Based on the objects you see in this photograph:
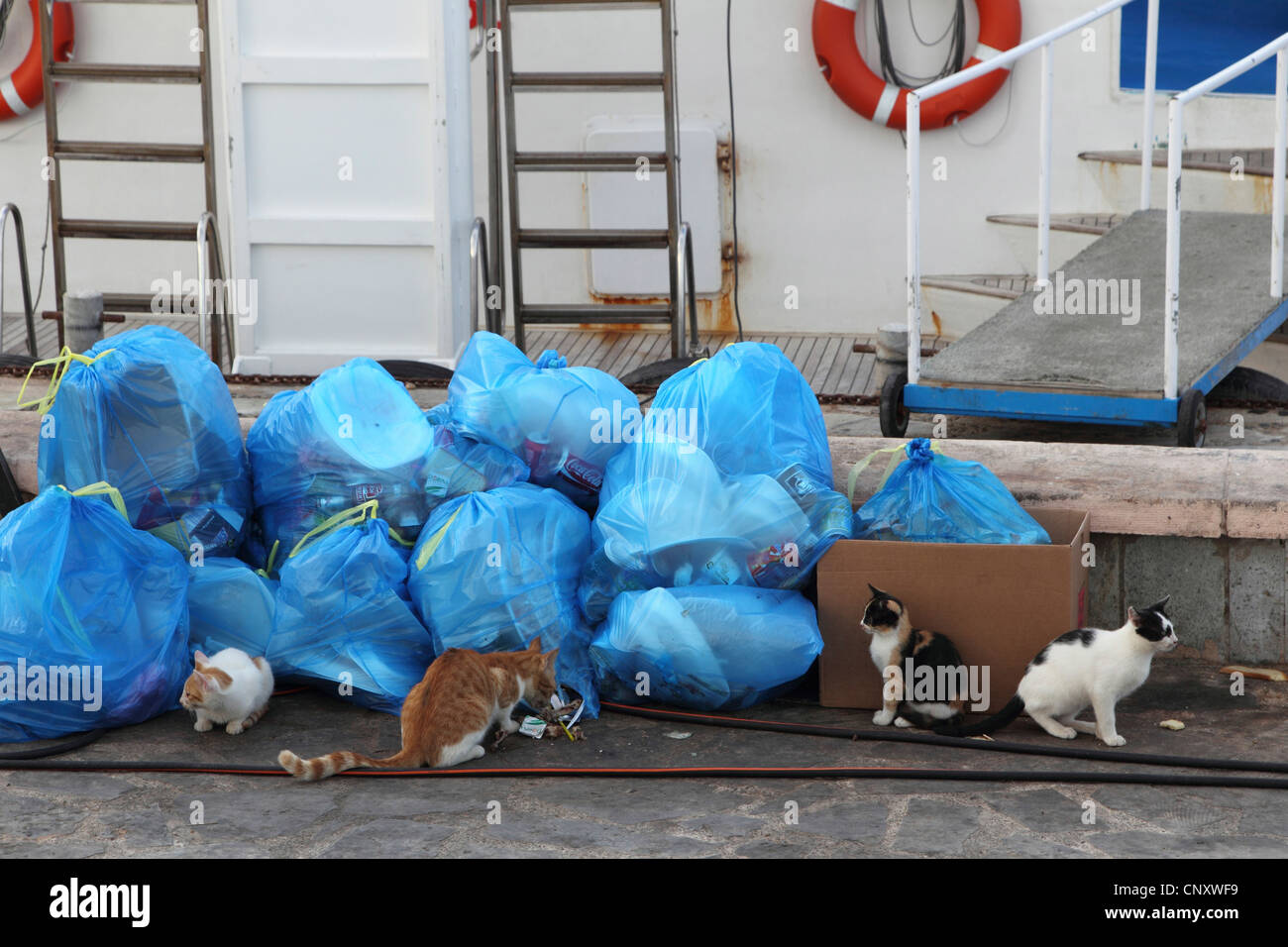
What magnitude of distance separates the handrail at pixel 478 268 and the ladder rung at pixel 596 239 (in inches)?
7.7

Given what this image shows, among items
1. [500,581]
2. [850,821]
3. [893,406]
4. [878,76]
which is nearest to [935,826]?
[850,821]

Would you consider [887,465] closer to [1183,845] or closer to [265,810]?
[1183,845]

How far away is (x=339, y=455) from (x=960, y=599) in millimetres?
1846

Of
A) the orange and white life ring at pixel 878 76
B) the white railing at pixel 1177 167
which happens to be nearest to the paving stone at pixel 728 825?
the white railing at pixel 1177 167

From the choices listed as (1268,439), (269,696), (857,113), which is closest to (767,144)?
(857,113)

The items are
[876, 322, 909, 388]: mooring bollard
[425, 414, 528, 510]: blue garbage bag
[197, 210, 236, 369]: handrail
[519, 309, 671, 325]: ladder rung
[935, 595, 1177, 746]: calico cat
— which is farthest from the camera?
[519, 309, 671, 325]: ladder rung

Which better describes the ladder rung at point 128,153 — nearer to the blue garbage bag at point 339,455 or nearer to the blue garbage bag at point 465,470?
the blue garbage bag at point 339,455

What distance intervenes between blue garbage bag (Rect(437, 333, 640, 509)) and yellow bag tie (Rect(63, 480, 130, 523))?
100 cm

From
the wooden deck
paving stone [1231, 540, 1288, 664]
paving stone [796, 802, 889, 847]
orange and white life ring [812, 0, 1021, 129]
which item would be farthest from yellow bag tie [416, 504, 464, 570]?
orange and white life ring [812, 0, 1021, 129]

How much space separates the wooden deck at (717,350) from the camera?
6.84 metres

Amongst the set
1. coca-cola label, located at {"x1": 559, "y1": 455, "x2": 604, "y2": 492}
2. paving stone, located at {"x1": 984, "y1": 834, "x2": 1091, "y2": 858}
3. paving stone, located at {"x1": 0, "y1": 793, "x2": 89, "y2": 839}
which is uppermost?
coca-cola label, located at {"x1": 559, "y1": 455, "x2": 604, "y2": 492}

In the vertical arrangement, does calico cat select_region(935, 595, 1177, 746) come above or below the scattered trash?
above

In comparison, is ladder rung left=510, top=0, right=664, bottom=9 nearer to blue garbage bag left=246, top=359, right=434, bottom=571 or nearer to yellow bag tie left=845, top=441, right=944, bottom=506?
blue garbage bag left=246, top=359, right=434, bottom=571

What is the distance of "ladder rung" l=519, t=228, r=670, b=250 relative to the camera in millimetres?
6625
